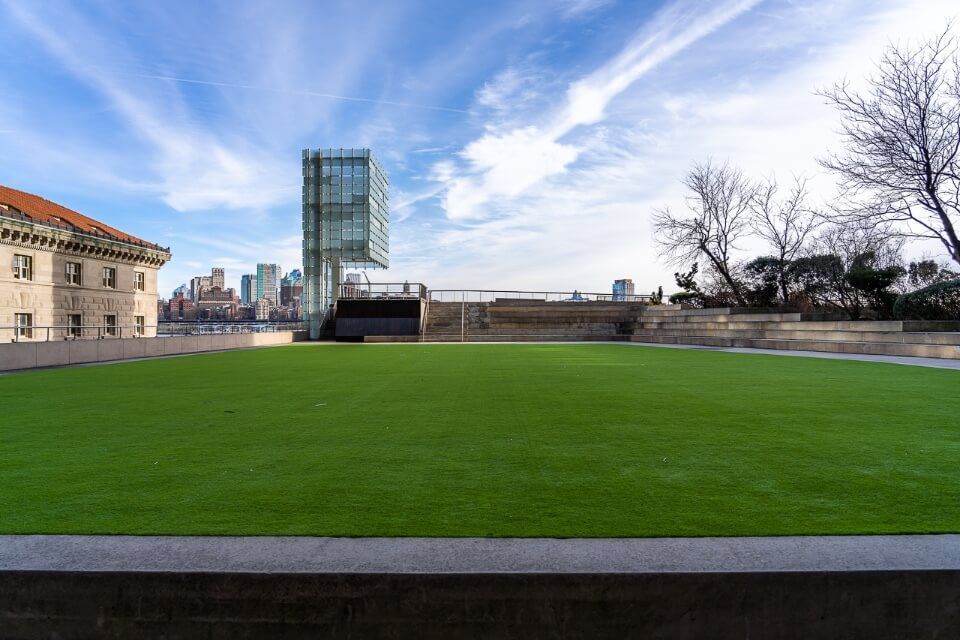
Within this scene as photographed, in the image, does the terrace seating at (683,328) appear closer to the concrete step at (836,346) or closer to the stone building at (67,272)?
the concrete step at (836,346)

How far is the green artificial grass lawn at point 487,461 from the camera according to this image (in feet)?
11.4

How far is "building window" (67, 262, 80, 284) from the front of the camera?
5056 centimetres

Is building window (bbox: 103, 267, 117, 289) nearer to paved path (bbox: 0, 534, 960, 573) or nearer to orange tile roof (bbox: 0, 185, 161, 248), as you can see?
orange tile roof (bbox: 0, 185, 161, 248)

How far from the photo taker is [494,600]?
2.66 m

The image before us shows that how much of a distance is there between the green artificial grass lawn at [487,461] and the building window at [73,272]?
167 ft

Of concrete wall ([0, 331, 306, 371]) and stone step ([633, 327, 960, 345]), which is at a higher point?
stone step ([633, 327, 960, 345])

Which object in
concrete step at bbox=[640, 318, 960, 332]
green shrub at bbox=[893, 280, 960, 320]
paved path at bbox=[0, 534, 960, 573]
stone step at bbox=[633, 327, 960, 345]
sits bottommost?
paved path at bbox=[0, 534, 960, 573]

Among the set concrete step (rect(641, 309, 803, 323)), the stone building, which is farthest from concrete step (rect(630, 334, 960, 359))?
the stone building

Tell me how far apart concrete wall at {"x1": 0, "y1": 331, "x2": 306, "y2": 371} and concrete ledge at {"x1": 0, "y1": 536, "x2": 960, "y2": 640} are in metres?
17.9

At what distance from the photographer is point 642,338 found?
117 ft

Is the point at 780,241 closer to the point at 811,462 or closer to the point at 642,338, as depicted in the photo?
the point at 642,338

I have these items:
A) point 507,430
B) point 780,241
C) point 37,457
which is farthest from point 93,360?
point 780,241

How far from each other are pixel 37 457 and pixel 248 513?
3.19 m

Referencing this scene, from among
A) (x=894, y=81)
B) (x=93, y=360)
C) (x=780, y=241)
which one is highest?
(x=894, y=81)
